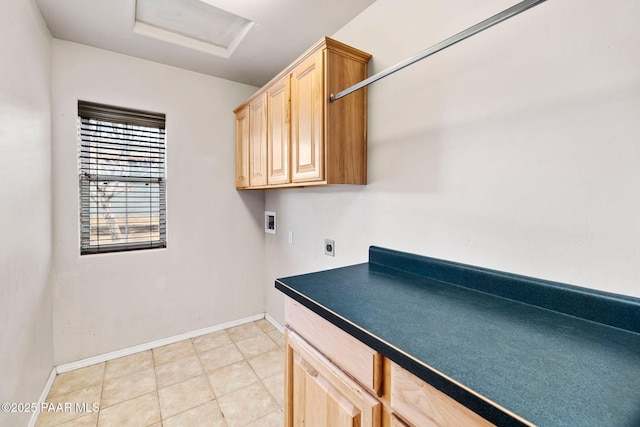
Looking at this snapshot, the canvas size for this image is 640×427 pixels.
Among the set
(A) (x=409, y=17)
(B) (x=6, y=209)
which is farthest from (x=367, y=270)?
(B) (x=6, y=209)

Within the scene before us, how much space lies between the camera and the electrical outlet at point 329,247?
6.40ft

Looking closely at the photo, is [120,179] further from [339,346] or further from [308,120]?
[339,346]

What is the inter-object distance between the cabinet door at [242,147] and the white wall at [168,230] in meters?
0.13

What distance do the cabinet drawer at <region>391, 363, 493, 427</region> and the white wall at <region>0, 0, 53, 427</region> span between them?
163cm

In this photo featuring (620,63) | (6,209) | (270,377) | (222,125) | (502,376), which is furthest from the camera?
(222,125)

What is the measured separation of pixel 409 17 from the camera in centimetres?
142

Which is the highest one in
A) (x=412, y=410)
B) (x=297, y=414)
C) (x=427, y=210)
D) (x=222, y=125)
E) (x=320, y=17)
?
(x=320, y=17)

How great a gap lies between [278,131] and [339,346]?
146cm

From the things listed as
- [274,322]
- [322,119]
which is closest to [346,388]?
[322,119]

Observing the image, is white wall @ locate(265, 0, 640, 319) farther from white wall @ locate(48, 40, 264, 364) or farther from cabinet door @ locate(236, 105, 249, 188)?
white wall @ locate(48, 40, 264, 364)

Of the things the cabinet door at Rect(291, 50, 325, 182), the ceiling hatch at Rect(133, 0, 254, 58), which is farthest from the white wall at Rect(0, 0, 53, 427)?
the cabinet door at Rect(291, 50, 325, 182)

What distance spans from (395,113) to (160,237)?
2231 millimetres

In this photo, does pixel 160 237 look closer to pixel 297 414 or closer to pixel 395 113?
pixel 297 414

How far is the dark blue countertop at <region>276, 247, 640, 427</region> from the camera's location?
0.53m
